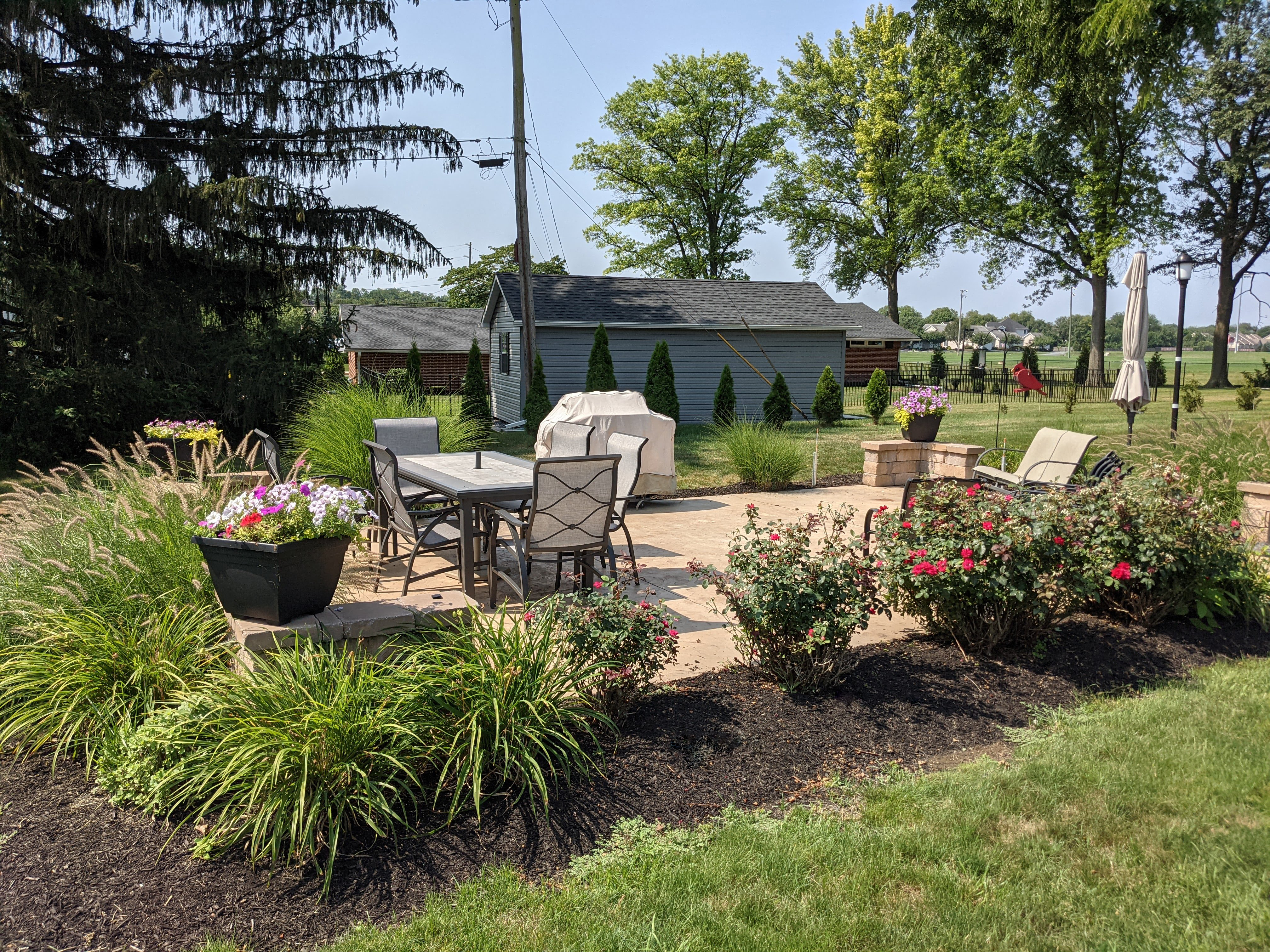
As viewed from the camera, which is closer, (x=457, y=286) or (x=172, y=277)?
(x=172, y=277)

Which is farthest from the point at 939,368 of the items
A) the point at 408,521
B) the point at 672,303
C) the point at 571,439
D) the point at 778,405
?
the point at 408,521

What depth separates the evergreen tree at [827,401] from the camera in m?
19.9

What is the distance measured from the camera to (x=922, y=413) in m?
10.3

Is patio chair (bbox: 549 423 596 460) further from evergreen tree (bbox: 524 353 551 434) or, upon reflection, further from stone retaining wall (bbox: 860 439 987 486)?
evergreen tree (bbox: 524 353 551 434)

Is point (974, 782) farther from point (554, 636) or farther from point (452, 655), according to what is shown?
point (452, 655)

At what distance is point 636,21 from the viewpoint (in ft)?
32.3

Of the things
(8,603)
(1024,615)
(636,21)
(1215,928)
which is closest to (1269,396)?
(636,21)

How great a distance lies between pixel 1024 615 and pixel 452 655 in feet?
9.00

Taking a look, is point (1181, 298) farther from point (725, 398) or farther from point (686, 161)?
point (686, 161)

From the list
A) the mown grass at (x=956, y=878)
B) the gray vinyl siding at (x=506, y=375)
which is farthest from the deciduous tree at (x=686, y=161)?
the mown grass at (x=956, y=878)

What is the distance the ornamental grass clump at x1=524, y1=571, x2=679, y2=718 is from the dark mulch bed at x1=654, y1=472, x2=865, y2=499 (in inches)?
237

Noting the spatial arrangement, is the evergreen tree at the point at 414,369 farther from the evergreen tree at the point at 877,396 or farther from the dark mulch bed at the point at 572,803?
the dark mulch bed at the point at 572,803

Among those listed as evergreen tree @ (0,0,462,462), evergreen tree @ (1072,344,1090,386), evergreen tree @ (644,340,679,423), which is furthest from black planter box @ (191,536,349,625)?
evergreen tree @ (1072,344,1090,386)

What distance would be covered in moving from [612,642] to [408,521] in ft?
8.60
